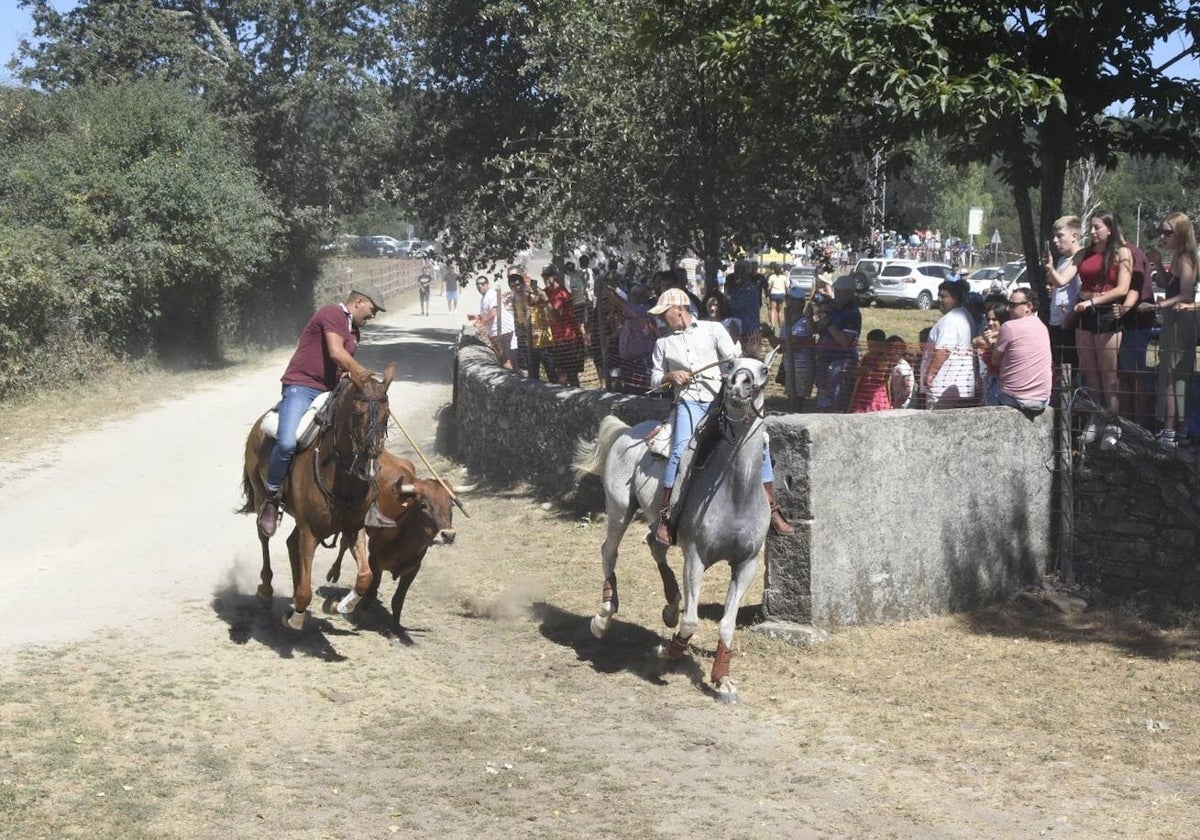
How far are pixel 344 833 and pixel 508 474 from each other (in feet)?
32.3

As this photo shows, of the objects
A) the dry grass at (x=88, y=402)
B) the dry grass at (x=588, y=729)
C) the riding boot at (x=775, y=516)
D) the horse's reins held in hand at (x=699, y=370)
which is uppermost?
the horse's reins held in hand at (x=699, y=370)

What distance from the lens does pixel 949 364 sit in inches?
467

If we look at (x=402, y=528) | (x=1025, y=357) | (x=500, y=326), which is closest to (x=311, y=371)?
(x=402, y=528)

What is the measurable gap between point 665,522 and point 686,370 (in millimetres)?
1029

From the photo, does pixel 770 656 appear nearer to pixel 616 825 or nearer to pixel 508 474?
pixel 616 825

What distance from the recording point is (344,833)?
20.7 feet

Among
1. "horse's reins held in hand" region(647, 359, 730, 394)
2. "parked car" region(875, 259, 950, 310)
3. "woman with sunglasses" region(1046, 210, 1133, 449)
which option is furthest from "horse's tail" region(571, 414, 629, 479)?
"parked car" region(875, 259, 950, 310)

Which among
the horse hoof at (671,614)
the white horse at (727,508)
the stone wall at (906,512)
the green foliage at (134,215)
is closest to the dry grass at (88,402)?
the green foliage at (134,215)

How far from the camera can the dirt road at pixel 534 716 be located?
6.67 metres

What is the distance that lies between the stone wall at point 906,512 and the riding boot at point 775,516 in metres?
0.39

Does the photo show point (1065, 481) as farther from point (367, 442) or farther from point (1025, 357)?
point (367, 442)

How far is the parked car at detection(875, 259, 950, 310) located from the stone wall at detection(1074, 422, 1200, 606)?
3469 cm

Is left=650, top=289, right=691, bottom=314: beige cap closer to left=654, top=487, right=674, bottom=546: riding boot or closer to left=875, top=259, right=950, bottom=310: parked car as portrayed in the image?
left=654, top=487, right=674, bottom=546: riding boot

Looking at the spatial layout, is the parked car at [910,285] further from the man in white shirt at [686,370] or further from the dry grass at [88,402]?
the man in white shirt at [686,370]
